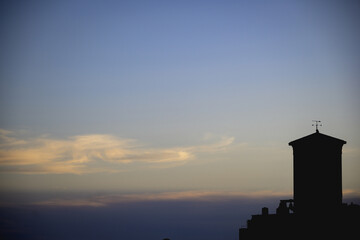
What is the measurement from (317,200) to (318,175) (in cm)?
183

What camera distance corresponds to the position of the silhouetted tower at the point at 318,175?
5125cm

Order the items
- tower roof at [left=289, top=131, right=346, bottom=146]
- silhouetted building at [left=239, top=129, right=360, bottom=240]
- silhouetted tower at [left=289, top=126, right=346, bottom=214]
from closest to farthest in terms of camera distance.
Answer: silhouetted building at [left=239, top=129, right=360, bottom=240] → silhouetted tower at [left=289, top=126, right=346, bottom=214] → tower roof at [left=289, top=131, right=346, bottom=146]

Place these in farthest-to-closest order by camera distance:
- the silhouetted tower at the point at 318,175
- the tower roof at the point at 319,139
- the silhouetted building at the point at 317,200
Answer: the tower roof at the point at 319,139
the silhouetted tower at the point at 318,175
the silhouetted building at the point at 317,200

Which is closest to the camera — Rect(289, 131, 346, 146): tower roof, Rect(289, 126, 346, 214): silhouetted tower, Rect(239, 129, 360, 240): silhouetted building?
Rect(239, 129, 360, 240): silhouetted building

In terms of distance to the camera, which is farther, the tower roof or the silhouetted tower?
the tower roof

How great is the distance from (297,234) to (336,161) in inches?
241

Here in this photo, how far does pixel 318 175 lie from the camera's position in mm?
51531

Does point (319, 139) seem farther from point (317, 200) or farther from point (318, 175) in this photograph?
point (317, 200)

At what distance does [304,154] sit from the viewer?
52.3 meters

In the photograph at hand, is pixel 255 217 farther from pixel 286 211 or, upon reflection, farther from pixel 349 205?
pixel 349 205

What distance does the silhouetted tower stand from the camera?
51250 mm

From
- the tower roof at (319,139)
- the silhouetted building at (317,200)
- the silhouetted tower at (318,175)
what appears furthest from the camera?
the tower roof at (319,139)

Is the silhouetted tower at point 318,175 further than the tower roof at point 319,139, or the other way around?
the tower roof at point 319,139

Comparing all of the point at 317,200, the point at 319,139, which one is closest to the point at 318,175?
the point at 317,200
